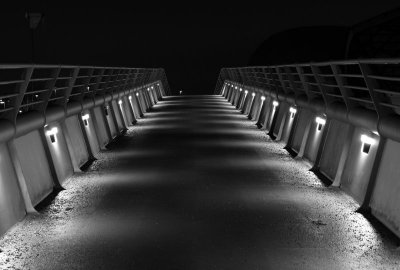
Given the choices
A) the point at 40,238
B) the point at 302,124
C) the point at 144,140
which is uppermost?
the point at 40,238

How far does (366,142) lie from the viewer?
1086cm

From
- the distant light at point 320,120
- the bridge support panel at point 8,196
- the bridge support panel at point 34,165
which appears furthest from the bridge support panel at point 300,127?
the bridge support panel at point 8,196

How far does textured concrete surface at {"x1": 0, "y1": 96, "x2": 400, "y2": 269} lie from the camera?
7.32 meters

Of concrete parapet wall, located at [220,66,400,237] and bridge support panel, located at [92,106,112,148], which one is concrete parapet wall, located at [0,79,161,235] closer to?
bridge support panel, located at [92,106,112,148]

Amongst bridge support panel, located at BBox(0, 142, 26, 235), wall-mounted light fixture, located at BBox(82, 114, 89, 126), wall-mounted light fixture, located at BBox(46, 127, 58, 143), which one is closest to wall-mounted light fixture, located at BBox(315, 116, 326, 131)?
wall-mounted light fixture, located at BBox(82, 114, 89, 126)

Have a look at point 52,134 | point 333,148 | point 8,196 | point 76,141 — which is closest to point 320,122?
point 333,148

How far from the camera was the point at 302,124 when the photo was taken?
1758 cm

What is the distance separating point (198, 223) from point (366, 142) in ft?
11.4

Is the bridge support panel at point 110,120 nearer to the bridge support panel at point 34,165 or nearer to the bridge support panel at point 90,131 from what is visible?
the bridge support panel at point 90,131

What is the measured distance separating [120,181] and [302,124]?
640cm

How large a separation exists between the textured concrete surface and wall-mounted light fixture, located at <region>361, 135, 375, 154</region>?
0.91 m

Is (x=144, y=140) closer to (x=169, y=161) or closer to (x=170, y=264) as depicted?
(x=169, y=161)

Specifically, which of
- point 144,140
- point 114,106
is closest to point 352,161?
point 144,140

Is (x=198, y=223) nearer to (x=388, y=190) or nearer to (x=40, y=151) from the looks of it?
(x=388, y=190)
